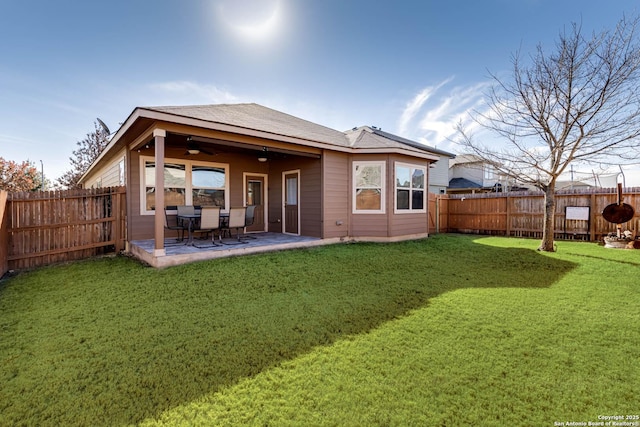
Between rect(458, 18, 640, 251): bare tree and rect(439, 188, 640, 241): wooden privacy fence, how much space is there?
2213 mm

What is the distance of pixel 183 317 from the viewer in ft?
10.5

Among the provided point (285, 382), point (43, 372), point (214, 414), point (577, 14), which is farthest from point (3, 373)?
point (577, 14)

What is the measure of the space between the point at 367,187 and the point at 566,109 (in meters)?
5.18

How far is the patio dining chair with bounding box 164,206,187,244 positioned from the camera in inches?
261

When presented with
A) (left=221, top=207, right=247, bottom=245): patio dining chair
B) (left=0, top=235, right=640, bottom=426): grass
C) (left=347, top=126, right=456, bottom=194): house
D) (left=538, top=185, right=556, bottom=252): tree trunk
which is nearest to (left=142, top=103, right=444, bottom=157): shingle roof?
(left=221, top=207, right=247, bottom=245): patio dining chair

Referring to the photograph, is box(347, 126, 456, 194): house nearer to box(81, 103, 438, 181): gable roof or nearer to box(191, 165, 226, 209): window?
box(81, 103, 438, 181): gable roof

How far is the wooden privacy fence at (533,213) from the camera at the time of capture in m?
8.63

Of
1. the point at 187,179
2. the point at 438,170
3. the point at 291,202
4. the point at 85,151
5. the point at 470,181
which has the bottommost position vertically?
the point at 291,202

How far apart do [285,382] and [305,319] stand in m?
1.12

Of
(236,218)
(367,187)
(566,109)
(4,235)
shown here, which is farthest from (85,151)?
(566,109)

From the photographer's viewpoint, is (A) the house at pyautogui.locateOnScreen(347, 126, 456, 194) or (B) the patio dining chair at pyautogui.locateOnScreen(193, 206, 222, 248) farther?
(A) the house at pyautogui.locateOnScreen(347, 126, 456, 194)

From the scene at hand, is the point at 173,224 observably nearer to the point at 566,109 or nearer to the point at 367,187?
the point at 367,187

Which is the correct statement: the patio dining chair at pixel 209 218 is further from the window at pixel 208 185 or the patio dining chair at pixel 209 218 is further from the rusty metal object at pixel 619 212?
the rusty metal object at pixel 619 212

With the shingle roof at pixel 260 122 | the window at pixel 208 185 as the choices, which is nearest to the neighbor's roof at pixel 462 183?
the shingle roof at pixel 260 122
